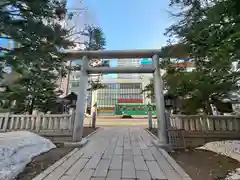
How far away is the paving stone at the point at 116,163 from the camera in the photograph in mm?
2660

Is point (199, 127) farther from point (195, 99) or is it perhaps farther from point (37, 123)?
point (37, 123)

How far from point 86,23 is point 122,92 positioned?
31.2 m

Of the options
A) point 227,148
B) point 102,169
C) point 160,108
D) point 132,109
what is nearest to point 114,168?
point 102,169

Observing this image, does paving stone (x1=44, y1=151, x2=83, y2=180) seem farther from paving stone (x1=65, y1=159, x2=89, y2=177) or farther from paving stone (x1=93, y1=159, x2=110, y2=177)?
paving stone (x1=93, y1=159, x2=110, y2=177)

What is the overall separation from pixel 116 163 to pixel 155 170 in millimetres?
777

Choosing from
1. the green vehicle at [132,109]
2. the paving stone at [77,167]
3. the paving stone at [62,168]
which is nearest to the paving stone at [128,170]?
the paving stone at [77,167]

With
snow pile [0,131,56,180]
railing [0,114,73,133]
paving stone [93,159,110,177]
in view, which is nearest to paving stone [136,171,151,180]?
paving stone [93,159,110,177]

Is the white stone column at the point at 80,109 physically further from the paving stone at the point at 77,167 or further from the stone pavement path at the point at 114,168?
the paving stone at the point at 77,167

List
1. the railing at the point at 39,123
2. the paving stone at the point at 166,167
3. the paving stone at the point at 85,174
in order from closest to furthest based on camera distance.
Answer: the paving stone at the point at 85,174 < the paving stone at the point at 166,167 < the railing at the point at 39,123

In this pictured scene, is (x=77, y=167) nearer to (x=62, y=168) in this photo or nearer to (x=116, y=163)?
(x=62, y=168)

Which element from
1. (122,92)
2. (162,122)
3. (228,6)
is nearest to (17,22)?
(228,6)

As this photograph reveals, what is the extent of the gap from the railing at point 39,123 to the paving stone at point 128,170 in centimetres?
304

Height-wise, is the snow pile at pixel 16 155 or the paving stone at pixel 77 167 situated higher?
the snow pile at pixel 16 155

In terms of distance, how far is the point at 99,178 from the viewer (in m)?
2.20
